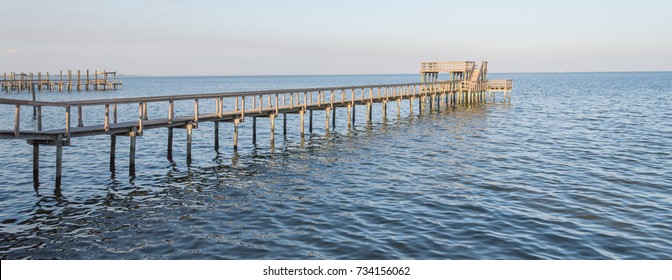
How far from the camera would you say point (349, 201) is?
1541 cm

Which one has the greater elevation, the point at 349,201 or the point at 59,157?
the point at 59,157

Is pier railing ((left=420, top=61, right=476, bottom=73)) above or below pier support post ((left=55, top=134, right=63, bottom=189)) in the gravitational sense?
above

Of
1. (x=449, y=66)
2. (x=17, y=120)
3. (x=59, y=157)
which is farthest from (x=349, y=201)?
(x=449, y=66)

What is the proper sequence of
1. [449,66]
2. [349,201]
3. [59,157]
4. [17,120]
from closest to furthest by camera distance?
[17,120], [349,201], [59,157], [449,66]

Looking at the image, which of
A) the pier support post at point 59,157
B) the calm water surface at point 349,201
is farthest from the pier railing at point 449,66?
the pier support post at point 59,157

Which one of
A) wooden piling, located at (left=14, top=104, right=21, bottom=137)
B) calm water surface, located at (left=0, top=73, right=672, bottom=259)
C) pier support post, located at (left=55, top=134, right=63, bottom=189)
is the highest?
wooden piling, located at (left=14, top=104, right=21, bottom=137)

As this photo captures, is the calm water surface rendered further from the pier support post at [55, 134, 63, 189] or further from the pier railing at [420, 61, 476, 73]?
the pier railing at [420, 61, 476, 73]

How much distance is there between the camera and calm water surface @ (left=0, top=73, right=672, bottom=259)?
37.5ft

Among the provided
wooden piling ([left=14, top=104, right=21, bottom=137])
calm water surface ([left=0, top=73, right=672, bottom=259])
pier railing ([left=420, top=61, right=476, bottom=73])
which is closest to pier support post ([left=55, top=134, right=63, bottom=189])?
calm water surface ([left=0, top=73, right=672, bottom=259])

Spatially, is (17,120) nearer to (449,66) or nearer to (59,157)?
(59,157)

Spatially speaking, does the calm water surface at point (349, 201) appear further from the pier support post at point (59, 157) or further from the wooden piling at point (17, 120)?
the wooden piling at point (17, 120)

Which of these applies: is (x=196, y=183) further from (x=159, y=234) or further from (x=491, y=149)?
(x=491, y=149)
